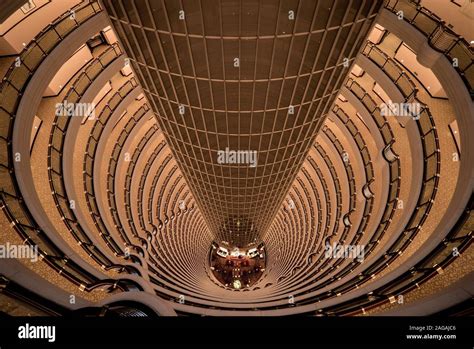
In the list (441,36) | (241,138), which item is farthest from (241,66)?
(441,36)

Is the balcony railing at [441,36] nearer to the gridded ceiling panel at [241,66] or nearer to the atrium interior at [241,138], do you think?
the atrium interior at [241,138]

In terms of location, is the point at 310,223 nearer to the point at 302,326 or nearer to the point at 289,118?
the point at 289,118

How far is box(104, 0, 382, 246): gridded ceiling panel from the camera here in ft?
16.8

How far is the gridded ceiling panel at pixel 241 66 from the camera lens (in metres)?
5.13

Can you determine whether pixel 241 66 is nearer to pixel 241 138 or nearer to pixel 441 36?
pixel 241 138

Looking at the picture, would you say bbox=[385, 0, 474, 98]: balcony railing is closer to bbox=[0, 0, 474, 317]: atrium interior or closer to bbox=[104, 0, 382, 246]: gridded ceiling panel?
bbox=[0, 0, 474, 317]: atrium interior

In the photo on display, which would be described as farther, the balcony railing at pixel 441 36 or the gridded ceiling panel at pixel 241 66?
the balcony railing at pixel 441 36

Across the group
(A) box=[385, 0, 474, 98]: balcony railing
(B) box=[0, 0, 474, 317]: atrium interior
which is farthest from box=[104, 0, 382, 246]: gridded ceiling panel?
(A) box=[385, 0, 474, 98]: balcony railing

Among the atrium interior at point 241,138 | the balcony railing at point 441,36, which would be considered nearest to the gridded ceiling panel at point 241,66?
the atrium interior at point 241,138

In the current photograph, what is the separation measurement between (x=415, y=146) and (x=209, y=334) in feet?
34.9

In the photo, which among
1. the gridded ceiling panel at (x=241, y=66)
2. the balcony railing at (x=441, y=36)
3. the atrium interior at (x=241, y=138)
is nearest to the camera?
the gridded ceiling panel at (x=241, y=66)

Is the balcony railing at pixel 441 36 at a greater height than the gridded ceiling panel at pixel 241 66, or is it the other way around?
the balcony railing at pixel 441 36

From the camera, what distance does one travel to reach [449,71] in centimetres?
865

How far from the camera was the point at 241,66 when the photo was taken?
20.1ft
